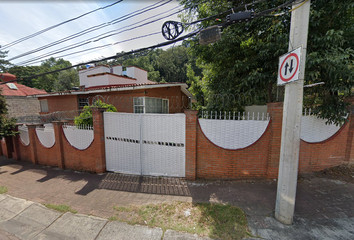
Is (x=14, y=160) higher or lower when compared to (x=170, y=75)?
lower

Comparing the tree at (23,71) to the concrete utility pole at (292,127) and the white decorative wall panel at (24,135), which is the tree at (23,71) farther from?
the concrete utility pole at (292,127)

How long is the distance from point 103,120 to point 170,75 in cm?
2811

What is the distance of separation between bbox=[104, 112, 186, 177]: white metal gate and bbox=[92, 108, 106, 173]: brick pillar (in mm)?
129

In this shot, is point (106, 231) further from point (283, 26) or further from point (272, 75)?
point (283, 26)

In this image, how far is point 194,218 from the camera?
2729mm

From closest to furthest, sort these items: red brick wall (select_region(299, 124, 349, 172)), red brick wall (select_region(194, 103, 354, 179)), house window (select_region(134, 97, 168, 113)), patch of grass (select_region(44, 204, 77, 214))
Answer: patch of grass (select_region(44, 204, 77, 214))
red brick wall (select_region(194, 103, 354, 179))
red brick wall (select_region(299, 124, 349, 172))
house window (select_region(134, 97, 168, 113))

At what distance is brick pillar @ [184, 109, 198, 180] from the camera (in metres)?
3.88

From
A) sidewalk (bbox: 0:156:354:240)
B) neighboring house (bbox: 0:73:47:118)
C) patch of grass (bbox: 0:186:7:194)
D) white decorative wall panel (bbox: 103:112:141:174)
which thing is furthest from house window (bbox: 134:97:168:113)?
neighboring house (bbox: 0:73:47:118)

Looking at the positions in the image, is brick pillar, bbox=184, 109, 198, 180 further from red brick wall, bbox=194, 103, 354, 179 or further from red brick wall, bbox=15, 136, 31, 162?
red brick wall, bbox=15, 136, 31, 162

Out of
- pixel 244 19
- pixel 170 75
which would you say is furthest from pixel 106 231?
pixel 170 75

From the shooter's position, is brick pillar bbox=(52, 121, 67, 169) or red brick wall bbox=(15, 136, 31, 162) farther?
red brick wall bbox=(15, 136, 31, 162)

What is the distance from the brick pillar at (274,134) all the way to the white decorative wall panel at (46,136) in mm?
7802

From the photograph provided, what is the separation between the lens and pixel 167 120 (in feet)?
13.6

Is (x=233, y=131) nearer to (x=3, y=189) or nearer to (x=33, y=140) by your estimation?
(x=3, y=189)
